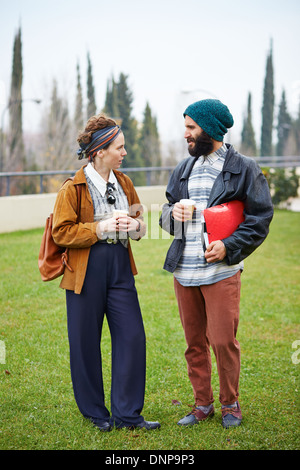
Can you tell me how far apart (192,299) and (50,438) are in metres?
1.32

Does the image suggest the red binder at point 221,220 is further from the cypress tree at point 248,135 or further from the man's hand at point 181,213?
the cypress tree at point 248,135

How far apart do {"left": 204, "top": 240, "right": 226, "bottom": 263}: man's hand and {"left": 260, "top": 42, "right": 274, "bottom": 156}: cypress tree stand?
51.7 metres

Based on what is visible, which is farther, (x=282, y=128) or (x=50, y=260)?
(x=282, y=128)

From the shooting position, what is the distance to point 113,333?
3.92 metres

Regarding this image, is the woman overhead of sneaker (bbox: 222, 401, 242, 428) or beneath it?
overhead

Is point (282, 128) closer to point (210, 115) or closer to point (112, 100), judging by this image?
point (112, 100)

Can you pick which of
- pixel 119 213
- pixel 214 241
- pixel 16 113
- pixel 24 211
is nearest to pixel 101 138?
pixel 119 213

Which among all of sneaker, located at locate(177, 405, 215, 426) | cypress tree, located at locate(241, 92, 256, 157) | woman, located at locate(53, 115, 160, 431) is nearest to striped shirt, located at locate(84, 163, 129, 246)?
woman, located at locate(53, 115, 160, 431)

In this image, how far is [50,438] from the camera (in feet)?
12.7

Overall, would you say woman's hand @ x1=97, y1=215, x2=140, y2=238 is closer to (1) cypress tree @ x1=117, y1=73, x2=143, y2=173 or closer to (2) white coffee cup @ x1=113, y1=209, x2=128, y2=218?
(2) white coffee cup @ x1=113, y1=209, x2=128, y2=218

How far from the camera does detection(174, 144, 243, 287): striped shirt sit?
3.73 metres

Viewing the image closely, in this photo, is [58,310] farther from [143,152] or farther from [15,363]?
[143,152]

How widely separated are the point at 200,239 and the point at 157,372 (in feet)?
6.27

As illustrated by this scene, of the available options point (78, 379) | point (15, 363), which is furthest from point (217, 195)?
point (15, 363)
